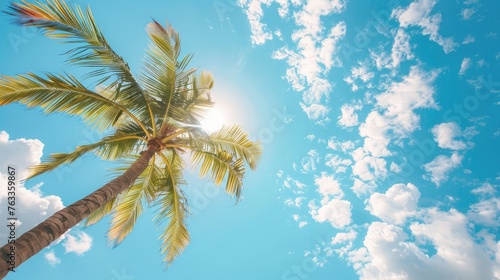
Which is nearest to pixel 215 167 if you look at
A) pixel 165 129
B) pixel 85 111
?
pixel 165 129

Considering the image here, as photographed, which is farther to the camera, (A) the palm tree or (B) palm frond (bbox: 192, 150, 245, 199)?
(B) palm frond (bbox: 192, 150, 245, 199)

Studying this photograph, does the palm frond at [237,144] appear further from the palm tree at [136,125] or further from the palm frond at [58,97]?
the palm frond at [58,97]

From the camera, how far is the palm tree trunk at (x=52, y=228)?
3113 millimetres

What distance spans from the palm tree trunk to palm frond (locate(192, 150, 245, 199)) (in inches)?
97.9

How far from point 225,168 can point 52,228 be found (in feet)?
13.9

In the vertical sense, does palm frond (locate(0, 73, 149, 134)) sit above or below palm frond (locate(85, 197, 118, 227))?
above

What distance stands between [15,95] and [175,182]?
150 inches

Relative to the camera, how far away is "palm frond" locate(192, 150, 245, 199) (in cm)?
732

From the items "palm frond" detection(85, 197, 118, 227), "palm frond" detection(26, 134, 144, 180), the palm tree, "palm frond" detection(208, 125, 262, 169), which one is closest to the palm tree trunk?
the palm tree

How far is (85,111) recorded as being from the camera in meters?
6.23

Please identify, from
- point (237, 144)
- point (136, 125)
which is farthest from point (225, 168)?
point (136, 125)

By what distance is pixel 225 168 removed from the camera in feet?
24.3

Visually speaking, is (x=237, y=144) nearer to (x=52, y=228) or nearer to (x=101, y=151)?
(x=101, y=151)

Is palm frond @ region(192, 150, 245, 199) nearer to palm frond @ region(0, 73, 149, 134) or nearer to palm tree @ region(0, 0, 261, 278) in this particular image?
palm tree @ region(0, 0, 261, 278)
